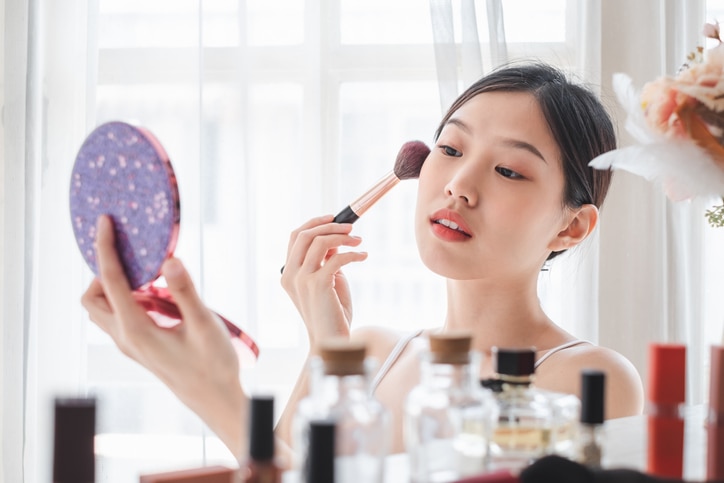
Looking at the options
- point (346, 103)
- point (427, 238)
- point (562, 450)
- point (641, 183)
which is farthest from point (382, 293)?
point (562, 450)

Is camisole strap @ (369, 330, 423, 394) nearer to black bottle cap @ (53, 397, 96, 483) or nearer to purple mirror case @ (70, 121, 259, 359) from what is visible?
purple mirror case @ (70, 121, 259, 359)

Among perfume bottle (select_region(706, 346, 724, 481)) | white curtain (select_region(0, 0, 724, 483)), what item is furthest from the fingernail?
Answer: white curtain (select_region(0, 0, 724, 483))

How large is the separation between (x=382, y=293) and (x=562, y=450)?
1.32 m

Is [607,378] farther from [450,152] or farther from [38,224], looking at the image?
[38,224]

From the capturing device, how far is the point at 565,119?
135 centimetres

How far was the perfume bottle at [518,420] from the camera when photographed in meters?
0.72

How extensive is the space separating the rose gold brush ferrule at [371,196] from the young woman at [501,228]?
6 cm

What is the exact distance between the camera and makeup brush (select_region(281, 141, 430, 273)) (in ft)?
4.75

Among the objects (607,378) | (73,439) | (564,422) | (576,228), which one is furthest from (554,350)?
(73,439)

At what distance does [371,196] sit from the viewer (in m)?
1.46

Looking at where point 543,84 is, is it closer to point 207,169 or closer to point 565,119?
point 565,119

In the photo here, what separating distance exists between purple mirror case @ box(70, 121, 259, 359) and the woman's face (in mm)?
538

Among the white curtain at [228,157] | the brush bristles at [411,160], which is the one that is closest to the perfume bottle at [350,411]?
the brush bristles at [411,160]

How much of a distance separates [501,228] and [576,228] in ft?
0.63
